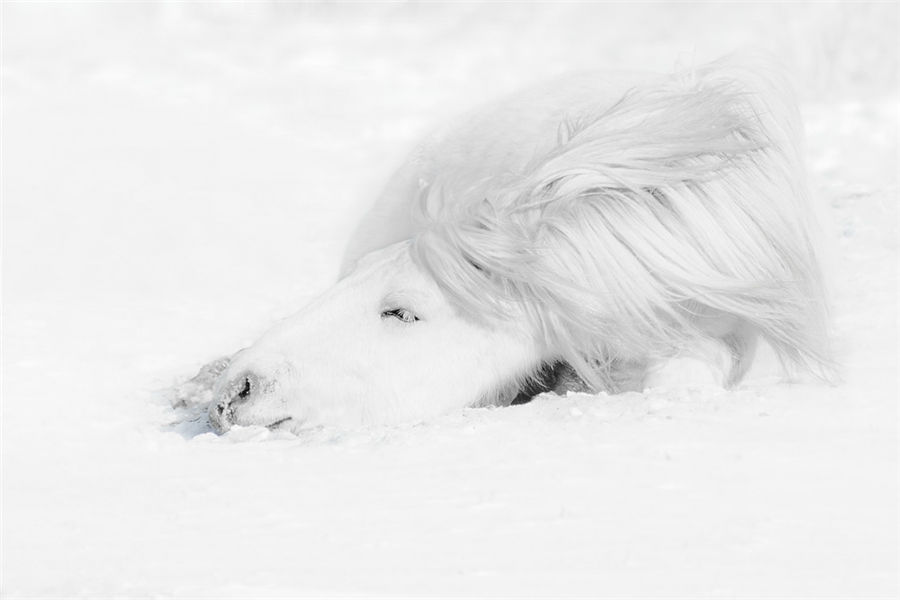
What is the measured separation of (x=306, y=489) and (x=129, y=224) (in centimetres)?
413

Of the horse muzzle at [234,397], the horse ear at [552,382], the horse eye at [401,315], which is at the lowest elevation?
the horse ear at [552,382]

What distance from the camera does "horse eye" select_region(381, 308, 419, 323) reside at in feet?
9.68

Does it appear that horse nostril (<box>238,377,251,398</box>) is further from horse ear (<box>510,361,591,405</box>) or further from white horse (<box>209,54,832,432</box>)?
horse ear (<box>510,361,591,405</box>)

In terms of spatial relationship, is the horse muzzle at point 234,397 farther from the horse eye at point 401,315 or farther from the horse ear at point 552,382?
the horse ear at point 552,382

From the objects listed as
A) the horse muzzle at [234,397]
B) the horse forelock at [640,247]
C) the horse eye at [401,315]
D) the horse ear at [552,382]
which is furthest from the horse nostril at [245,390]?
the horse ear at [552,382]

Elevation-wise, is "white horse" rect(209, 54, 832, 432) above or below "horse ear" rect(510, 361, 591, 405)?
above

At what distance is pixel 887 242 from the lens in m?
4.61

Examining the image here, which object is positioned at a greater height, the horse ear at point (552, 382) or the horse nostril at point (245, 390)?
the horse nostril at point (245, 390)

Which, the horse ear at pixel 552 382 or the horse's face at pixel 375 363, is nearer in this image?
the horse's face at pixel 375 363

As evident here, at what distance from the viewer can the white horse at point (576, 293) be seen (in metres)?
2.92

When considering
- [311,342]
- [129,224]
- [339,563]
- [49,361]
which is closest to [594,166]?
[311,342]

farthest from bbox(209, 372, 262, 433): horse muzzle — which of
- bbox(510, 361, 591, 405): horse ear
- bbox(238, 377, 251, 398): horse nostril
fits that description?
bbox(510, 361, 591, 405): horse ear

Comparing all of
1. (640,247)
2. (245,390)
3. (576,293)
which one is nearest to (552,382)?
(576,293)

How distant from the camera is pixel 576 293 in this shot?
292 centimetres
